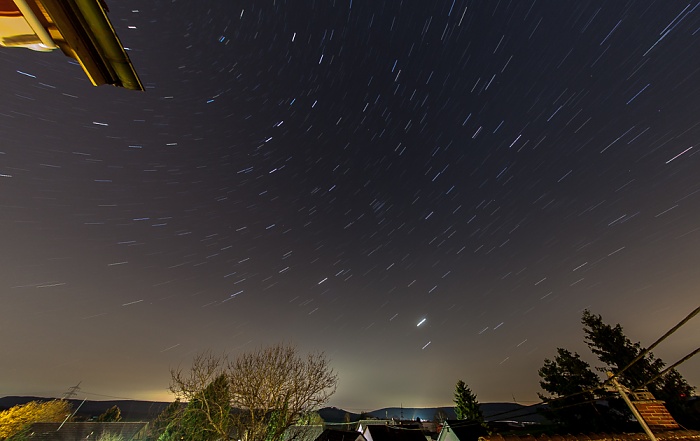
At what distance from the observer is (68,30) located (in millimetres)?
1605

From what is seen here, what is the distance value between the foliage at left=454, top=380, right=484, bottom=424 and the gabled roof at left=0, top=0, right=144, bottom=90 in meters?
55.5

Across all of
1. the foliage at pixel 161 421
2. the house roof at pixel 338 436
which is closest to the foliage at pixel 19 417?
the foliage at pixel 161 421

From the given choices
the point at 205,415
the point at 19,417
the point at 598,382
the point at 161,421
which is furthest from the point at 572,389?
the point at 19,417

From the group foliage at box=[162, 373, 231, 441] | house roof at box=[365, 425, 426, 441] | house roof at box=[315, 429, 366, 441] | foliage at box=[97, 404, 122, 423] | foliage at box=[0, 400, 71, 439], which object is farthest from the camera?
foliage at box=[97, 404, 122, 423]

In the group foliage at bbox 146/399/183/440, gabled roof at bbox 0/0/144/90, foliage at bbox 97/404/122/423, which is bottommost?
gabled roof at bbox 0/0/144/90

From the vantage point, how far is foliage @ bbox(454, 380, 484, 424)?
43719 mm

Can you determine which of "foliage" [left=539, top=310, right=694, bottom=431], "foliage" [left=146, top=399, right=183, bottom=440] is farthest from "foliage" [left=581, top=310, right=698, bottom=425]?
"foliage" [left=146, top=399, right=183, bottom=440]

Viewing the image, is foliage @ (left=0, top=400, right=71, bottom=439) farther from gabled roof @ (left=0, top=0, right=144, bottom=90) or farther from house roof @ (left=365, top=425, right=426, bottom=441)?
gabled roof @ (left=0, top=0, right=144, bottom=90)

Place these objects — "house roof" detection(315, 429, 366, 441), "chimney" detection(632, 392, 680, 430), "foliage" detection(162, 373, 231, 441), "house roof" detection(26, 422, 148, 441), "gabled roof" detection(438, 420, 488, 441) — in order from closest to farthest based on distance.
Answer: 1. "chimney" detection(632, 392, 680, 430)
2. "foliage" detection(162, 373, 231, 441)
3. "gabled roof" detection(438, 420, 488, 441)
4. "house roof" detection(315, 429, 366, 441)
5. "house roof" detection(26, 422, 148, 441)

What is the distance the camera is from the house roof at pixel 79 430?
41775mm

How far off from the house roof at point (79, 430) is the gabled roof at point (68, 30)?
64329mm

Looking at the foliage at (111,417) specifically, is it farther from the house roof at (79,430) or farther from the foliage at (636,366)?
the foliage at (636,366)

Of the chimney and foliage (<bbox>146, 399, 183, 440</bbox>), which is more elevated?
foliage (<bbox>146, 399, 183, 440</bbox>)

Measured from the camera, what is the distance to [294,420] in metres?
19.4
